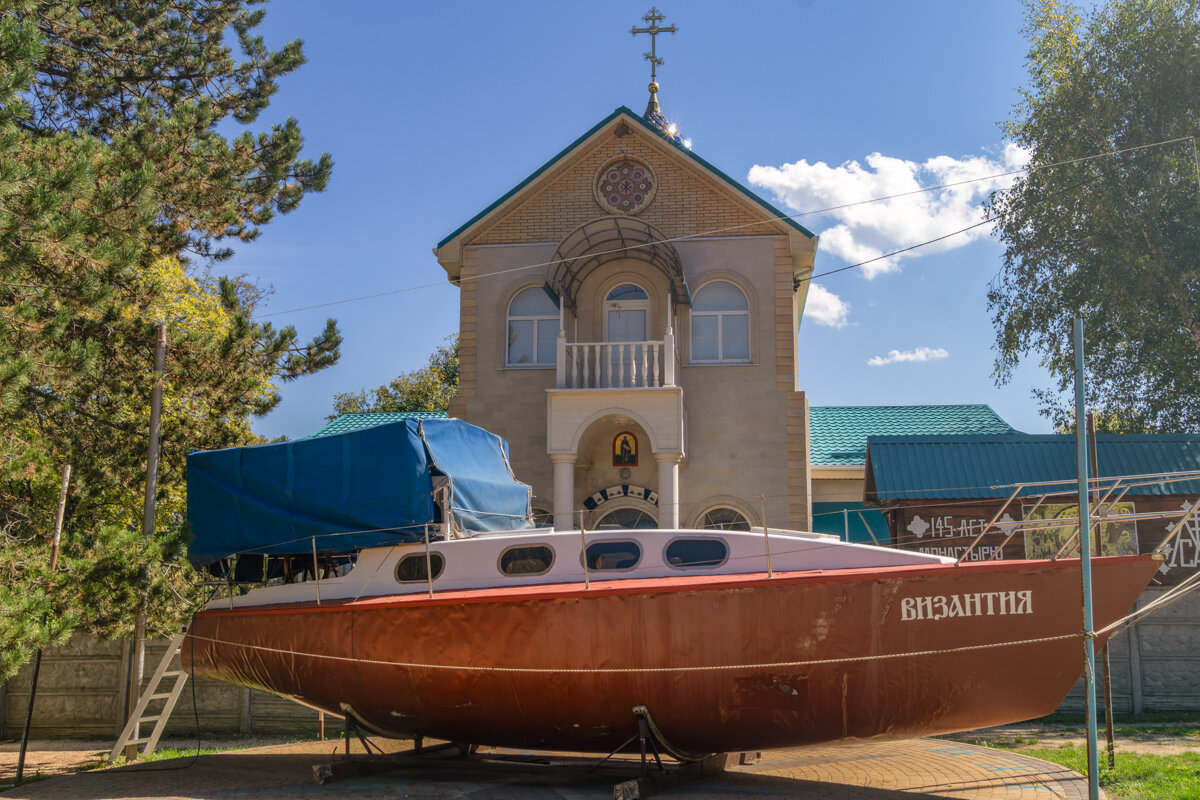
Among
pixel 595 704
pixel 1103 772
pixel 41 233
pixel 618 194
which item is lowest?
pixel 1103 772

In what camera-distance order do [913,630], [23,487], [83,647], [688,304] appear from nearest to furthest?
[913,630]
[23,487]
[83,647]
[688,304]

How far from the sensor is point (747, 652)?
9.78 m

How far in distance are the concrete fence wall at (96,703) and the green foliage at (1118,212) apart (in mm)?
20590

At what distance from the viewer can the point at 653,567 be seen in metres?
10.8

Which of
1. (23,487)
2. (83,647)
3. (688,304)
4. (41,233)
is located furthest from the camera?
(688,304)

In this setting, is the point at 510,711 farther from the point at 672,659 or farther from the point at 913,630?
the point at 913,630

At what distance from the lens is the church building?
19.9 meters

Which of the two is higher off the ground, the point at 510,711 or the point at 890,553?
the point at 890,553

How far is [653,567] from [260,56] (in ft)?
38.3

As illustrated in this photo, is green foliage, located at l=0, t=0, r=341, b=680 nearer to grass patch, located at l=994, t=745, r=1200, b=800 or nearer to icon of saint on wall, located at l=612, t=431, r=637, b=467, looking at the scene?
icon of saint on wall, located at l=612, t=431, r=637, b=467

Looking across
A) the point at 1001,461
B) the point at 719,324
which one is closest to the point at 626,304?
the point at 719,324

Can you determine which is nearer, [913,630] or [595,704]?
[913,630]

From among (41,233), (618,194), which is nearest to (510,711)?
(41,233)

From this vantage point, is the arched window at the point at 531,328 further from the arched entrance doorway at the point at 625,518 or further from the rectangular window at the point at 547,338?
the arched entrance doorway at the point at 625,518
